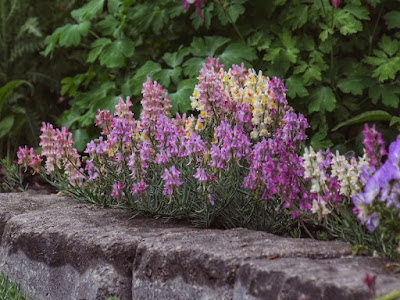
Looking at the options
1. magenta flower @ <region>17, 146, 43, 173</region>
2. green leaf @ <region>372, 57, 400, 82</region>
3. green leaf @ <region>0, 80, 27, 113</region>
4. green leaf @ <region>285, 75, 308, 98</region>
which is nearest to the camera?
magenta flower @ <region>17, 146, 43, 173</region>

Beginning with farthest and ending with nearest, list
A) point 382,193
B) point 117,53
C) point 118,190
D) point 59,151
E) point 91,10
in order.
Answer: point 91,10 < point 117,53 < point 59,151 < point 118,190 < point 382,193

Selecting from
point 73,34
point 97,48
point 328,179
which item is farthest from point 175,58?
point 328,179

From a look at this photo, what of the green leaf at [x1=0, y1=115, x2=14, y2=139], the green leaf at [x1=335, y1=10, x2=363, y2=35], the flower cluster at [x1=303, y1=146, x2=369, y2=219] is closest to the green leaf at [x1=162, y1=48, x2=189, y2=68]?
the green leaf at [x1=335, y1=10, x2=363, y2=35]

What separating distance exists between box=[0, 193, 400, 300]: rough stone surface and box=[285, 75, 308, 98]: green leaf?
3.94 ft

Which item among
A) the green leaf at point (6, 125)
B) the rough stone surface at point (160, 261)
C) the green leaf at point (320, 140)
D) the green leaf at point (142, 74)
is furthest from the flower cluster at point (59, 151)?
the green leaf at point (6, 125)

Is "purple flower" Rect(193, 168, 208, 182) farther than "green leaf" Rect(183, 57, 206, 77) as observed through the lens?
No

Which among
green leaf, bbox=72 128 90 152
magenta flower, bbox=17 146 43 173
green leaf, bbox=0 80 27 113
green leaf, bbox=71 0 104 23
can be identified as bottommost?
magenta flower, bbox=17 146 43 173

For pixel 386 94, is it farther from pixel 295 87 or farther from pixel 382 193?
pixel 382 193

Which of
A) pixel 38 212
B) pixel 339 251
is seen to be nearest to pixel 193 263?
pixel 339 251

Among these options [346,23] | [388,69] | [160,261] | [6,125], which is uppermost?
[346,23]

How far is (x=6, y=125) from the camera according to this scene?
5.40 metres

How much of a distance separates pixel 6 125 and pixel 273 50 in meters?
2.24

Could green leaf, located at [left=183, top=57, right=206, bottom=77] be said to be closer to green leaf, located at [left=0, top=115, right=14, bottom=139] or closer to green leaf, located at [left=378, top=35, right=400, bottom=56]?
green leaf, located at [left=378, top=35, right=400, bottom=56]

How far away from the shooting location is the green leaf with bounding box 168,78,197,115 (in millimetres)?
4207
